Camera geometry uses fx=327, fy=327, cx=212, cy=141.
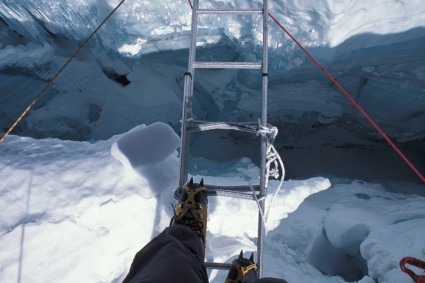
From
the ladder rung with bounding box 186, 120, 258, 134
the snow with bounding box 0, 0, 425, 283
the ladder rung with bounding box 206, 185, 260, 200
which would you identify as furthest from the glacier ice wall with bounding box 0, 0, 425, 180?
the ladder rung with bounding box 206, 185, 260, 200

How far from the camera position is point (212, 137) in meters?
5.61

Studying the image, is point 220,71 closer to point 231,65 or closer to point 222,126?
point 231,65

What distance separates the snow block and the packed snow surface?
11 mm

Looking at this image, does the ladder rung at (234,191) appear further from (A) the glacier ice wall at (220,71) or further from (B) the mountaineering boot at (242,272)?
(A) the glacier ice wall at (220,71)

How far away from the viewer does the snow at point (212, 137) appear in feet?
6.06

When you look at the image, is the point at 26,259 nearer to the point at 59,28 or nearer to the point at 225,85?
the point at 59,28

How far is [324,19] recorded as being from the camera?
3465 mm

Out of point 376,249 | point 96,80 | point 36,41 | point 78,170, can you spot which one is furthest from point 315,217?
point 36,41

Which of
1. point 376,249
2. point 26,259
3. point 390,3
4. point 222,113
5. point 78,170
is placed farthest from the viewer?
point 222,113

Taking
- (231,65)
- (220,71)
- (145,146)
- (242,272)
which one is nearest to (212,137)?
(220,71)

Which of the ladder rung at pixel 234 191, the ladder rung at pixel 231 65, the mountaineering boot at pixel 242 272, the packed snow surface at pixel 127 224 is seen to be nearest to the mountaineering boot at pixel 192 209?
the ladder rung at pixel 234 191

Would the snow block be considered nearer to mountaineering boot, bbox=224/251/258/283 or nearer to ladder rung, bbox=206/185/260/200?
ladder rung, bbox=206/185/260/200

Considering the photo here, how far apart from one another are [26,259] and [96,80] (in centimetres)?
369

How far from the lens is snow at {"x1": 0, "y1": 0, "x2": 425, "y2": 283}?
1.85 meters
